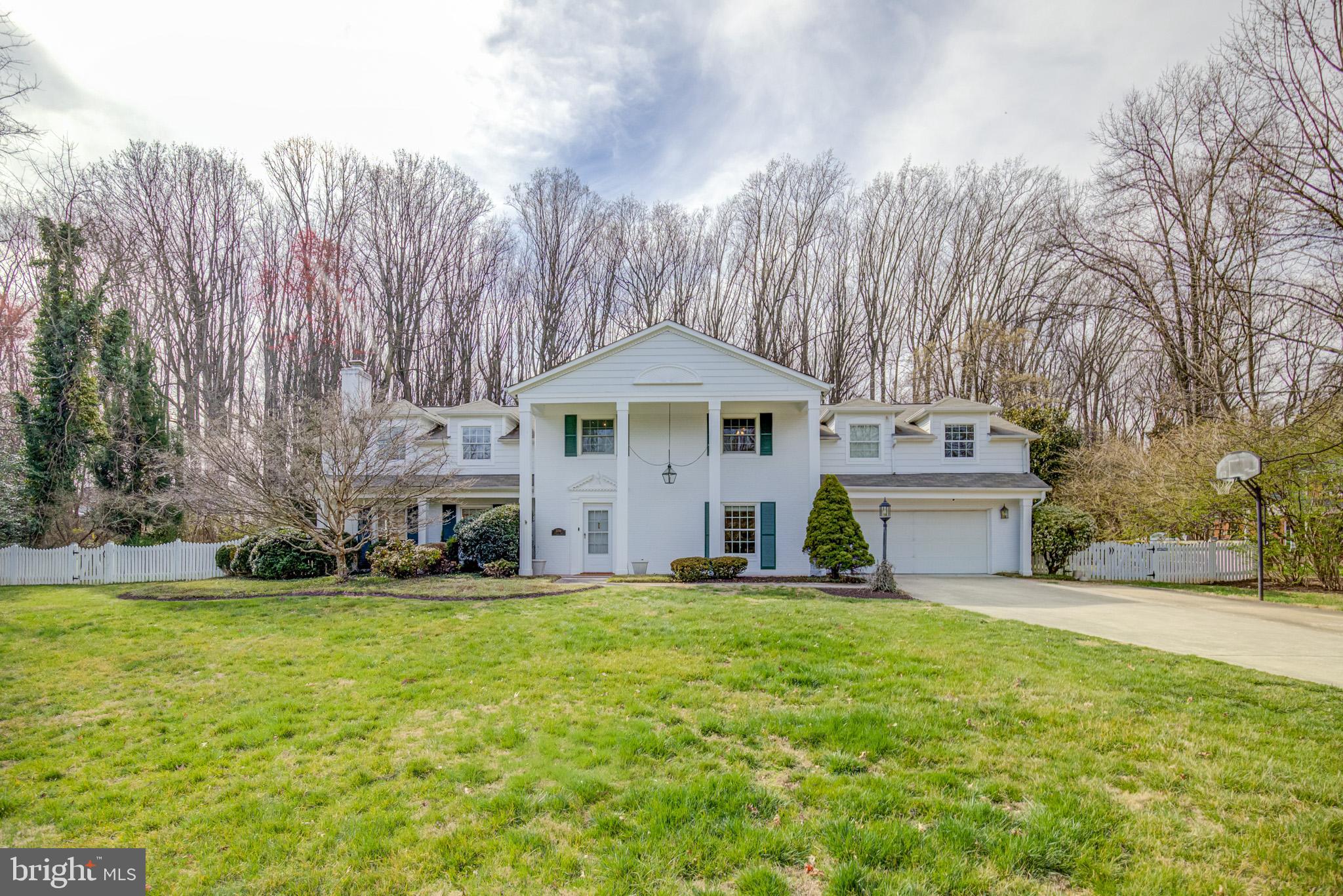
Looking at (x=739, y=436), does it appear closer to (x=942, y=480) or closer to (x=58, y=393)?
(x=942, y=480)

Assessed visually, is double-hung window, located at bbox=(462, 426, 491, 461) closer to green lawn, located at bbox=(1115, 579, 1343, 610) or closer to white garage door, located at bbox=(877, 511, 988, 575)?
white garage door, located at bbox=(877, 511, 988, 575)

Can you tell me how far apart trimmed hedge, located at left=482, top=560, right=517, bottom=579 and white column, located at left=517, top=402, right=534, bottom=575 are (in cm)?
48

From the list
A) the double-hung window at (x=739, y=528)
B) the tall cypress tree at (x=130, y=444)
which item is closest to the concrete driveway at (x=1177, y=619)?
the double-hung window at (x=739, y=528)

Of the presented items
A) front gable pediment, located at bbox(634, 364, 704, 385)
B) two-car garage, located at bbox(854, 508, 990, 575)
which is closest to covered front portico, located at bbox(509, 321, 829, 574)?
front gable pediment, located at bbox(634, 364, 704, 385)

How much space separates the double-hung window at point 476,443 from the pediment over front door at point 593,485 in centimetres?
352

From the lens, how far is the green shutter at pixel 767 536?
55.3 feet

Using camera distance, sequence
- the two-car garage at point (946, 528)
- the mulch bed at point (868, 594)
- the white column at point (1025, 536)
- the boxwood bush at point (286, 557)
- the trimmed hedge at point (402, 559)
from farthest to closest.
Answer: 1. the two-car garage at point (946, 528)
2. the white column at point (1025, 536)
3. the boxwood bush at point (286, 557)
4. the trimmed hedge at point (402, 559)
5. the mulch bed at point (868, 594)

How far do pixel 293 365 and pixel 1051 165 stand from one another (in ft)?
118

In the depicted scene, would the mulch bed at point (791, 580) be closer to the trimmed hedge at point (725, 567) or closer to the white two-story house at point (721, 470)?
the trimmed hedge at point (725, 567)

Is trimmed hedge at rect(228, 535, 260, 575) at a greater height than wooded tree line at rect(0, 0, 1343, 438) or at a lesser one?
lesser

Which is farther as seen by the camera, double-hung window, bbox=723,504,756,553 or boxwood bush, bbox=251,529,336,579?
double-hung window, bbox=723,504,756,553

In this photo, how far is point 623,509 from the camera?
52.8ft

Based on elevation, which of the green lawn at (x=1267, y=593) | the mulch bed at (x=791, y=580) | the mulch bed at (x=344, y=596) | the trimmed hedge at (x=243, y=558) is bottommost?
the green lawn at (x=1267, y=593)

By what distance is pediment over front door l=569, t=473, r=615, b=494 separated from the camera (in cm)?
1742
